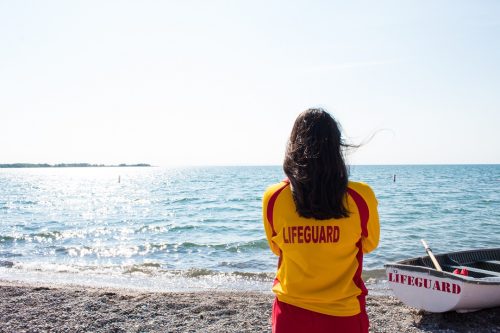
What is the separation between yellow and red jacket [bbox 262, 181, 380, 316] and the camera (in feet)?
6.63

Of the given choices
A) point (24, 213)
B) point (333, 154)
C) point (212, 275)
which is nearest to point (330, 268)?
point (333, 154)

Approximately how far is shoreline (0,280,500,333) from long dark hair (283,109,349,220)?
421 centimetres

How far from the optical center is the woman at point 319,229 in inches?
79.4

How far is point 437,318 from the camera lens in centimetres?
616

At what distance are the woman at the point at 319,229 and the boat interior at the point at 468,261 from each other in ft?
17.0

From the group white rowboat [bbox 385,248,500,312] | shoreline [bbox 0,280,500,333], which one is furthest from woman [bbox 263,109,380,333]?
white rowboat [bbox 385,248,500,312]

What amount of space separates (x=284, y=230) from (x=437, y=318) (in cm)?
503

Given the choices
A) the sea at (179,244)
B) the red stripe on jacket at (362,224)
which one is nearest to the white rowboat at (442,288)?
the sea at (179,244)

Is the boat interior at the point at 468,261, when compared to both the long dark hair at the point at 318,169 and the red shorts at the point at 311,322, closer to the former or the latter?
the red shorts at the point at 311,322

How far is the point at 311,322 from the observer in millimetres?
2041

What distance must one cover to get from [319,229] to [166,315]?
16.0ft

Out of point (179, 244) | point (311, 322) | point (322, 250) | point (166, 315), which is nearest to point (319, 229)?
point (322, 250)

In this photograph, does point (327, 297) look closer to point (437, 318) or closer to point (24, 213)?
point (437, 318)

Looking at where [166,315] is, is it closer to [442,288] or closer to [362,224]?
[442,288]
